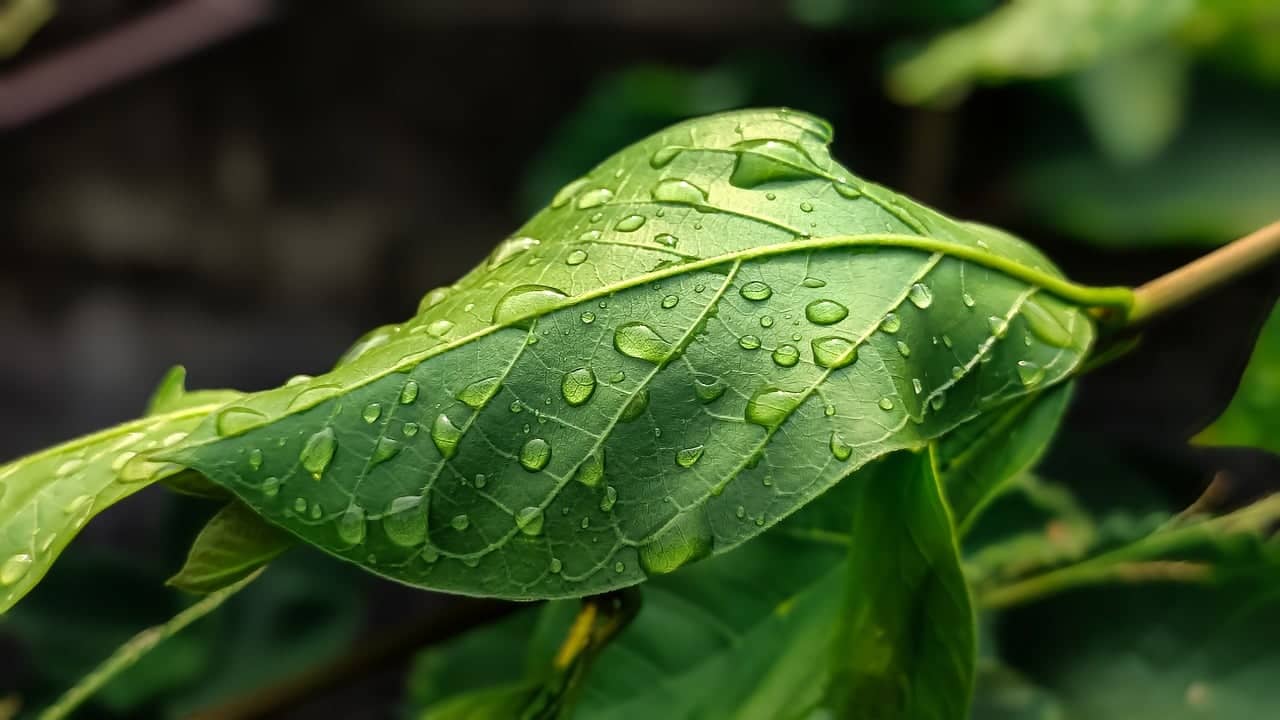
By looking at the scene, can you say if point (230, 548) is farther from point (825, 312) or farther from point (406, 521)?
point (825, 312)

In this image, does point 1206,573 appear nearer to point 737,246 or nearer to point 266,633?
point 737,246

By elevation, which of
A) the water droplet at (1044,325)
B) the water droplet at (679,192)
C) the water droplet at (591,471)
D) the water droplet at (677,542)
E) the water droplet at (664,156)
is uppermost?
the water droplet at (664,156)

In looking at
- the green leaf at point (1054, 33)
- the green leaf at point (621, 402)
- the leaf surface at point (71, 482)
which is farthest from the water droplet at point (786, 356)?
the green leaf at point (1054, 33)

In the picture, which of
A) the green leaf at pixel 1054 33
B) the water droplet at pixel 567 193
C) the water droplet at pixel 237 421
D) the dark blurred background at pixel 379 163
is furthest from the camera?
the dark blurred background at pixel 379 163

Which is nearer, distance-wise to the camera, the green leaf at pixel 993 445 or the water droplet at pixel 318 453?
the water droplet at pixel 318 453

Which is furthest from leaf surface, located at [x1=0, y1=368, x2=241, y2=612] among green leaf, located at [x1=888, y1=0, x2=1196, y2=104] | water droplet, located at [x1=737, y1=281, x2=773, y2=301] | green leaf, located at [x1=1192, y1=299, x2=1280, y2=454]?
green leaf, located at [x1=888, y1=0, x2=1196, y2=104]

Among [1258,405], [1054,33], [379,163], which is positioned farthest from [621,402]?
[379,163]

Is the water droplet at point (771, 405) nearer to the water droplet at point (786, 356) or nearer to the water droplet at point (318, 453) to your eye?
the water droplet at point (786, 356)
